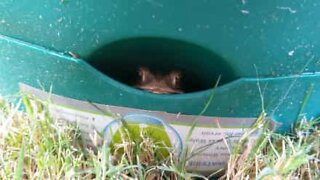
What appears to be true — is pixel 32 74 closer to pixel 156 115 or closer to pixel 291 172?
pixel 156 115

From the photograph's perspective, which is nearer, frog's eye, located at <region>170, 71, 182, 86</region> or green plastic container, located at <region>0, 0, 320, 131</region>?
green plastic container, located at <region>0, 0, 320, 131</region>

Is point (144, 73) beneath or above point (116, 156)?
above

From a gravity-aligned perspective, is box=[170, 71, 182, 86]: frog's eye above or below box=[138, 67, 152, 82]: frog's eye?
below

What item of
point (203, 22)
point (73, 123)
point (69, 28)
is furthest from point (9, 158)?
point (203, 22)

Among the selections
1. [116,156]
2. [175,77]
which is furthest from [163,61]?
[116,156]

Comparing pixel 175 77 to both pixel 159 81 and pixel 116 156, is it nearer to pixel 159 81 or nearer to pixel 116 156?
pixel 159 81
